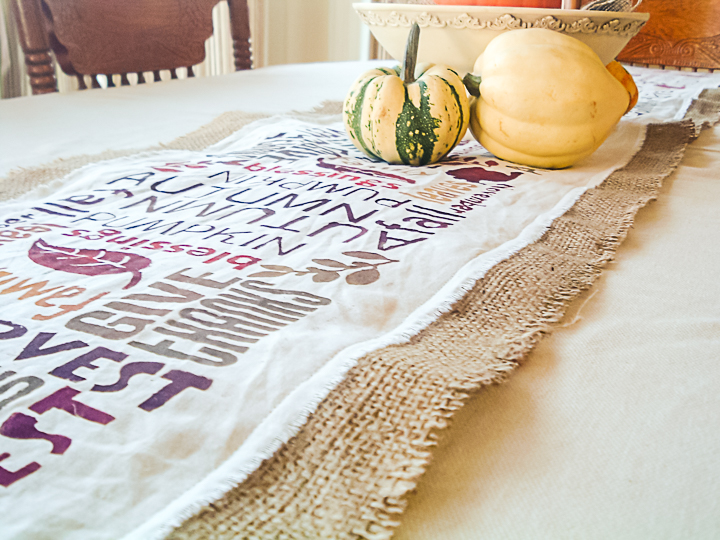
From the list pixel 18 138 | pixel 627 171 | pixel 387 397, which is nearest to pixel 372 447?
pixel 387 397

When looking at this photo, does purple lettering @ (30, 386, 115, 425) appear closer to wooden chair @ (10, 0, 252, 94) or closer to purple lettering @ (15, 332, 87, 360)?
purple lettering @ (15, 332, 87, 360)

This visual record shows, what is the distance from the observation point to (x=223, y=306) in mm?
353

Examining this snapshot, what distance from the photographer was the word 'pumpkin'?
0.66m

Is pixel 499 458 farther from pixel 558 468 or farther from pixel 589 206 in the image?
pixel 589 206

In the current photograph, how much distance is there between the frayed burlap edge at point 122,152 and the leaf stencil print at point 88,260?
0.20m

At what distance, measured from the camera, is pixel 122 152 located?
749mm

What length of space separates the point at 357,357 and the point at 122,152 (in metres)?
0.58

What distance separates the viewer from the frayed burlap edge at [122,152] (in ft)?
2.04

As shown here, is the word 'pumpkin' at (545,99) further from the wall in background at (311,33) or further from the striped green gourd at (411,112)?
the wall in background at (311,33)

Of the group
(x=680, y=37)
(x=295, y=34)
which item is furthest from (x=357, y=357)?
(x=295, y=34)

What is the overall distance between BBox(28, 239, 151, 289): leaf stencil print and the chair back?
199 cm

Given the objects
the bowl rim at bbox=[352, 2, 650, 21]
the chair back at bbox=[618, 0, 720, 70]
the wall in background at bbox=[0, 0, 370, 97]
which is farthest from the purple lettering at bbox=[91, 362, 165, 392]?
the wall in background at bbox=[0, 0, 370, 97]

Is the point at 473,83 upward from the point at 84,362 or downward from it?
upward

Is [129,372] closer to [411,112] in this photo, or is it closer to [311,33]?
[411,112]
